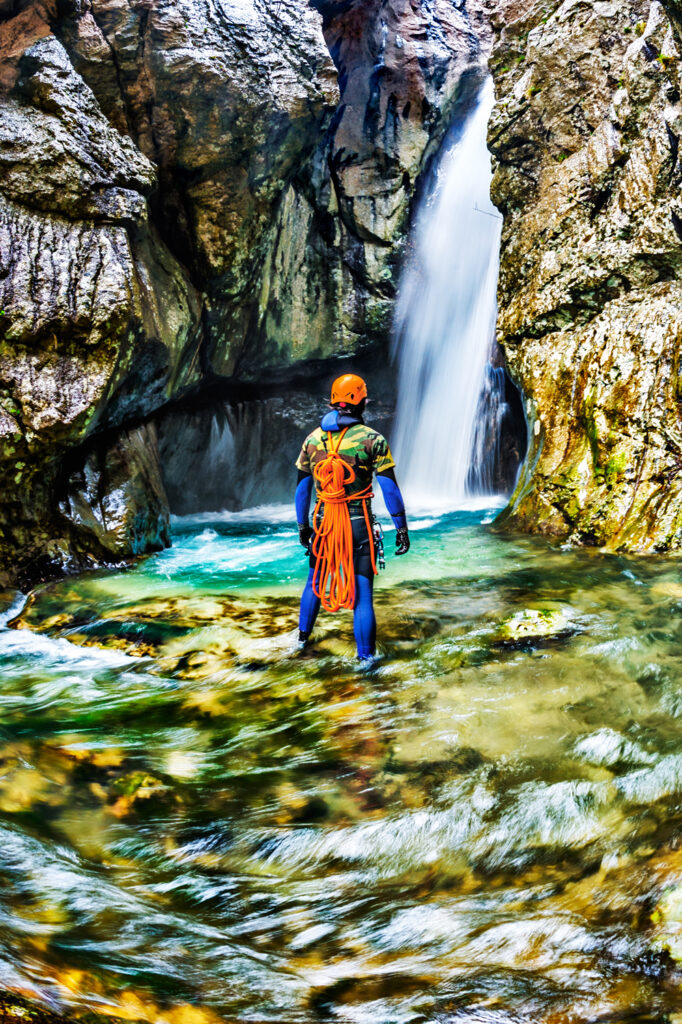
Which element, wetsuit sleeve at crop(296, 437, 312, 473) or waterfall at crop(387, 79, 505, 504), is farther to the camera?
waterfall at crop(387, 79, 505, 504)

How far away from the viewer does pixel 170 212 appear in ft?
35.7

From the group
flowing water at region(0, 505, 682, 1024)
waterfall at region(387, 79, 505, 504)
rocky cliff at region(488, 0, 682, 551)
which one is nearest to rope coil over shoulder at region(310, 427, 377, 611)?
flowing water at region(0, 505, 682, 1024)

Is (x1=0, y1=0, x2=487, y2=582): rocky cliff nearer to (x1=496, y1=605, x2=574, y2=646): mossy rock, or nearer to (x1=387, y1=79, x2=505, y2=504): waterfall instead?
(x1=387, y1=79, x2=505, y2=504): waterfall

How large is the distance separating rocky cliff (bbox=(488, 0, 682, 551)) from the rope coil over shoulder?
438 centimetres

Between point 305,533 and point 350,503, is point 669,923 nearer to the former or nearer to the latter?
point 350,503

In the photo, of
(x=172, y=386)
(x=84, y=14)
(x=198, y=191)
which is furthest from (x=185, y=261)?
(x=84, y=14)

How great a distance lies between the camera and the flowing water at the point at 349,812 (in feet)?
8.08

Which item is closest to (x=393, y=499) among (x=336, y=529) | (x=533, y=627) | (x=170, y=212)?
(x=336, y=529)

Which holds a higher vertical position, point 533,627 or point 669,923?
point 533,627

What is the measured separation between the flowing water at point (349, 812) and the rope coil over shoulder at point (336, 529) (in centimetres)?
63

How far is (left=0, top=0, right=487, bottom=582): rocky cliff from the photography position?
8367 mm

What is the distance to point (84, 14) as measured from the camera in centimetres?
934

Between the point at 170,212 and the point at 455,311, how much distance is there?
6.08 meters

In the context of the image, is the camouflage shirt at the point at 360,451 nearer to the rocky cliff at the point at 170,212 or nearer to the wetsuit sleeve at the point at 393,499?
the wetsuit sleeve at the point at 393,499
